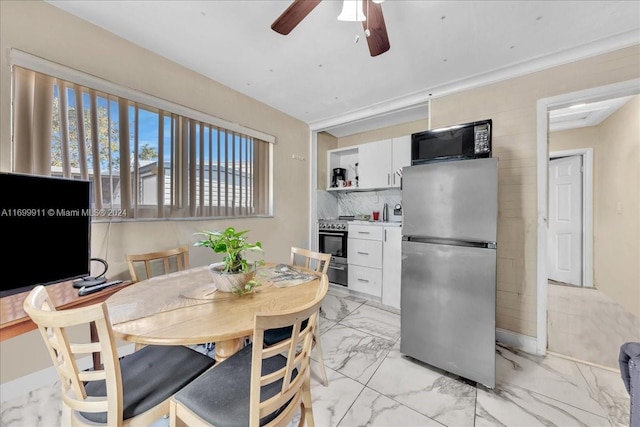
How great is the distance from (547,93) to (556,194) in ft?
8.92

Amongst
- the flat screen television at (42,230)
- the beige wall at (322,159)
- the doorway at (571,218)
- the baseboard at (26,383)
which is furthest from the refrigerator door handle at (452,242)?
the doorway at (571,218)

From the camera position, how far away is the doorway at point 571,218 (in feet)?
11.6

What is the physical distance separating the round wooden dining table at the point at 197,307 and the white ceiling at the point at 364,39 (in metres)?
1.84

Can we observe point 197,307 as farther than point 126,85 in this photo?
No

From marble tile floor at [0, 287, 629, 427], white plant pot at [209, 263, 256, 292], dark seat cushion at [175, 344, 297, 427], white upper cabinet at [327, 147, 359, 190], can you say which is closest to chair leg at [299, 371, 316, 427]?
dark seat cushion at [175, 344, 297, 427]

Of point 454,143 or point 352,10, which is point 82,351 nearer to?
point 352,10

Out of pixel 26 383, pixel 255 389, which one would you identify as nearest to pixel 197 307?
pixel 255 389

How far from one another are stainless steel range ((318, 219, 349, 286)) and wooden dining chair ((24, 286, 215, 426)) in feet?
8.02

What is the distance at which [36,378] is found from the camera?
1562 millimetres

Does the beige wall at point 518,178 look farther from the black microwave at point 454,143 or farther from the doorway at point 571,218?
the doorway at point 571,218

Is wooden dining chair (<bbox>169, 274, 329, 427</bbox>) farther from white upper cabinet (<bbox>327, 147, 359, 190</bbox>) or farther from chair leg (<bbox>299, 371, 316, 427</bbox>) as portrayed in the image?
white upper cabinet (<bbox>327, 147, 359, 190</bbox>)

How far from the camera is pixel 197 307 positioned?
1.15m

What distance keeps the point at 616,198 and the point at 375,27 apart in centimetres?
398

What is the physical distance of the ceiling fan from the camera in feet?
3.97
